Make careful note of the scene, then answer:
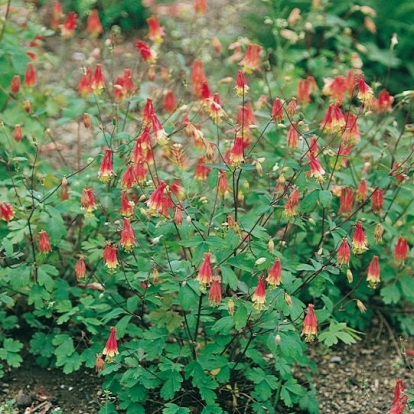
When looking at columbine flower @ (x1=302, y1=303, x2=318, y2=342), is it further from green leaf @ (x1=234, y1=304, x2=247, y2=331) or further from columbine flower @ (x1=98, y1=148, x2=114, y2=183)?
columbine flower @ (x1=98, y1=148, x2=114, y2=183)

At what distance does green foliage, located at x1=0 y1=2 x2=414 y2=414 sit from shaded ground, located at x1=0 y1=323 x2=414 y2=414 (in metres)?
0.12

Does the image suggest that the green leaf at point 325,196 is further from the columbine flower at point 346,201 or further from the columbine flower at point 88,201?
the columbine flower at point 88,201

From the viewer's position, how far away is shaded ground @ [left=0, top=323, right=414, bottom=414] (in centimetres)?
416

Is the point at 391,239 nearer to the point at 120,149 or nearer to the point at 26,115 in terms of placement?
the point at 120,149

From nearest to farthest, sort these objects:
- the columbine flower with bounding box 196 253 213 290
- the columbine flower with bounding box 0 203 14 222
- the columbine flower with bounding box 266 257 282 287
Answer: the columbine flower with bounding box 196 253 213 290 → the columbine flower with bounding box 266 257 282 287 → the columbine flower with bounding box 0 203 14 222

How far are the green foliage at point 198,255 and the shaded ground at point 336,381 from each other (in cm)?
12

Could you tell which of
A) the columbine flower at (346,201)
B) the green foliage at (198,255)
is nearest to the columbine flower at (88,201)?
the green foliage at (198,255)

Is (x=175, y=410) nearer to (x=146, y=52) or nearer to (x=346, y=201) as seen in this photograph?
(x=346, y=201)

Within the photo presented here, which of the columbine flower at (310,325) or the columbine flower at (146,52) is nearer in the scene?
the columbine flower at (310,325)

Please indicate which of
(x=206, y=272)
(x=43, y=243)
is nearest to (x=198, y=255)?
(x=206, y=272)

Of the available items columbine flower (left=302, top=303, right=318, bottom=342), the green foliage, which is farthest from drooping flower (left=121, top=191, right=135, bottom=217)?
columbine flower (left=302, top=303, right=318, bottom=342)

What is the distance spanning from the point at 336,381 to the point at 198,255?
1447 millimetres

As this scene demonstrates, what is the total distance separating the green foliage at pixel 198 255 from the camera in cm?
353

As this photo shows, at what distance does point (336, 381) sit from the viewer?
4.44 m
